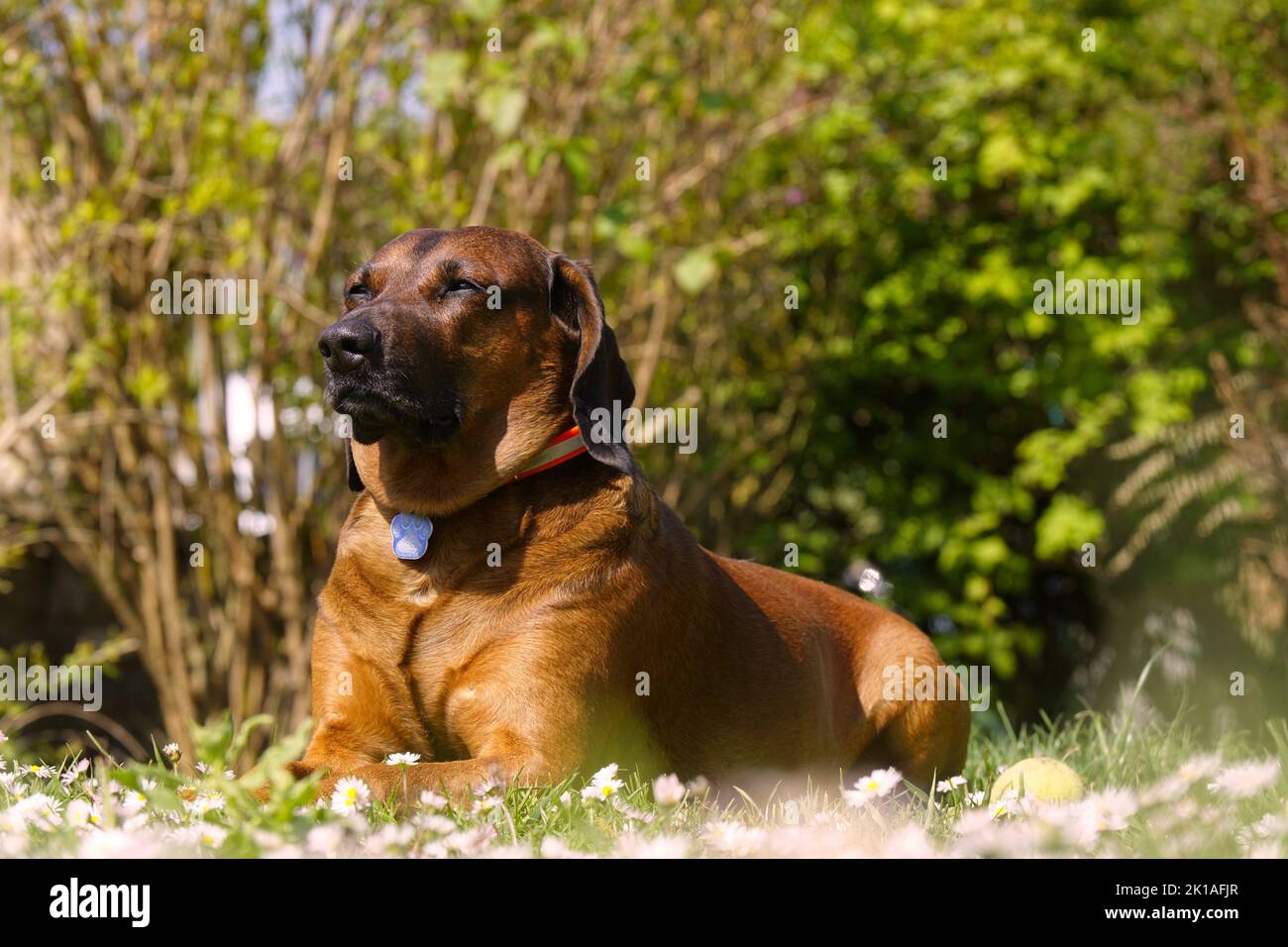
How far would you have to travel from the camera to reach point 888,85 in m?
7.20

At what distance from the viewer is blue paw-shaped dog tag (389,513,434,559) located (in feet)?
10.0

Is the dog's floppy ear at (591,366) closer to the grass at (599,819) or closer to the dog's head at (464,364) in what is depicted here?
the dog's head at (464,364)

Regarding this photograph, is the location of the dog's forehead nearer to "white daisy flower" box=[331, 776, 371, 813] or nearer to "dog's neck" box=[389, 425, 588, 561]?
"dog's neck" box=[389, 425, 588, 561]

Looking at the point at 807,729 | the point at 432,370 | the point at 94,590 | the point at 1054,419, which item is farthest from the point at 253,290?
the point at 1054,419

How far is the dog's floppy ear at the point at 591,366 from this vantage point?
308cm

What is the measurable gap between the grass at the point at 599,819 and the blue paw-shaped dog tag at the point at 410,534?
65 centimetres

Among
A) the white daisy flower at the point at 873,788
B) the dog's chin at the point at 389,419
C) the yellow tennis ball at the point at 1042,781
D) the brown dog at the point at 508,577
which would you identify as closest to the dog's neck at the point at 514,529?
the brown dog at the point at 508,577

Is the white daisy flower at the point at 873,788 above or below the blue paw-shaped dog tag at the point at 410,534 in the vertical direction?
below

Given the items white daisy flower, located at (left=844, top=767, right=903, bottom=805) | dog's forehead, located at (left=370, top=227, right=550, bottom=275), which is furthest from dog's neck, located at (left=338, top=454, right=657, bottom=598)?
white daisy flower, located at (left=844, top=767, right=903, bottom=805)

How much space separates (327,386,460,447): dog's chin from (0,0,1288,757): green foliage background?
2292 mm

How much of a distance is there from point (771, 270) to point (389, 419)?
5072mm

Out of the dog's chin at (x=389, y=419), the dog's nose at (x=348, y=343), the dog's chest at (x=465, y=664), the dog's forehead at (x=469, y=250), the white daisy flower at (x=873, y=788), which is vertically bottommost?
the white daisy flower at (x=873, y=788)

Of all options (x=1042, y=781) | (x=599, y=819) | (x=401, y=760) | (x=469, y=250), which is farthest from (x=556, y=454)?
(x=1042, y=781)
